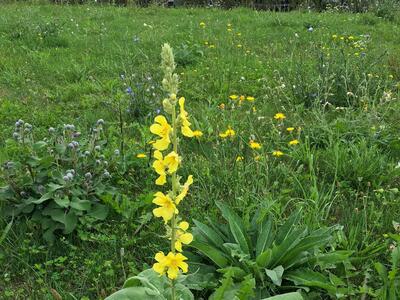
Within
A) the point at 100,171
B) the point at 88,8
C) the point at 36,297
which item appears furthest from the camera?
the point at 88,8

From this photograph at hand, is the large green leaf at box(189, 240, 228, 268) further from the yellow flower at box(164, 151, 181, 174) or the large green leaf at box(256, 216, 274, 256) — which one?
the yellow flower at box(164, 151, 181, 174)

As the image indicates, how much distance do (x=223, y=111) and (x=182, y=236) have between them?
7.69 feet

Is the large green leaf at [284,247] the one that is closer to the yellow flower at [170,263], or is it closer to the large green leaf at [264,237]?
the large green leaf at [264,237]

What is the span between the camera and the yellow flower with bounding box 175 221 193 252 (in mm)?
1594

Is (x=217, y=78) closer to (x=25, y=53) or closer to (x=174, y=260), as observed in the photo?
(x=25, y=53)

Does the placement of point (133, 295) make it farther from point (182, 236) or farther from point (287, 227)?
point (287, 227)

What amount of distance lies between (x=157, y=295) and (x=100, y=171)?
1087 millimetres

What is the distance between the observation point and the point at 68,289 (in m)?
2.43

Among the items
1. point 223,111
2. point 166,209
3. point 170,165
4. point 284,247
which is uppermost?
point 170,165

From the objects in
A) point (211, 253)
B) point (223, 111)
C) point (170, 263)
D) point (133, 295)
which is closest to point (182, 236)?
point (170, 263)

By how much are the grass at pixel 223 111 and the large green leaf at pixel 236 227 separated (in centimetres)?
11

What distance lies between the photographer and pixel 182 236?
1.62 meters

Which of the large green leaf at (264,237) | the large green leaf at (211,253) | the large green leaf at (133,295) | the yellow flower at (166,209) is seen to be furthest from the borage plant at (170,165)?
the large green leaf at (264,237)

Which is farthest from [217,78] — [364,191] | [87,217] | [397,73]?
[87,217]
